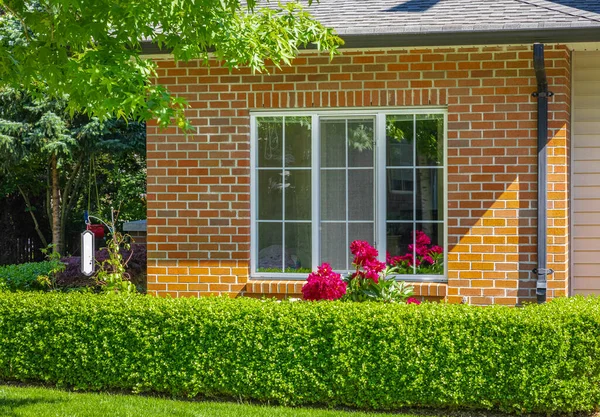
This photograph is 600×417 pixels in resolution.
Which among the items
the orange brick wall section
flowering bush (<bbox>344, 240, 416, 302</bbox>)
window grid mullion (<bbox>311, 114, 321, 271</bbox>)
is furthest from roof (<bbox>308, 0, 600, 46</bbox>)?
flowering bush (<bbox>344, 240, 416, 302</bbox>)

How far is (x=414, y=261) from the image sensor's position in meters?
7.67

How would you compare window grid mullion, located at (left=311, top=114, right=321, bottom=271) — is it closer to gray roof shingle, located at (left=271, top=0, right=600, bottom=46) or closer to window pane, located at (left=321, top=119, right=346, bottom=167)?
window pane, located at (left=321, top=119, right=346, bottom=167)

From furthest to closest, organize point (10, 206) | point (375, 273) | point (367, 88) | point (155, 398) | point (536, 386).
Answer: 1. point (10, 206)
2. point (367, 88)
3. point (375, 273)
4. point (155, 398)
5. point (536, 386)

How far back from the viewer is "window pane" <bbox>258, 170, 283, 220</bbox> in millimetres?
7867

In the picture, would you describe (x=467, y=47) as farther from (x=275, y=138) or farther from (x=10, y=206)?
(x=10, y=206)

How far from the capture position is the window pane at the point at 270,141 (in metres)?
7.85

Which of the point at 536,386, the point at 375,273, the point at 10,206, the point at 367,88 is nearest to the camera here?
the point at 536,386

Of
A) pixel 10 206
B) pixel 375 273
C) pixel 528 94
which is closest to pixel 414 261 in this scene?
pixel 375 273

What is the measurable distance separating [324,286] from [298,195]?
3.99ft

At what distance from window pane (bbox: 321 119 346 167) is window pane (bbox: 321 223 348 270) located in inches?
24.9

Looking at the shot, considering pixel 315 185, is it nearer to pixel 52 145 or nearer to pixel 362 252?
pixel 362 252

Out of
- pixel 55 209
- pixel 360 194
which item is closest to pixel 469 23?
pixel 360 194

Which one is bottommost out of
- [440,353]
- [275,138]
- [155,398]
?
[155,398]

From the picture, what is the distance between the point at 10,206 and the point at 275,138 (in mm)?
11602
